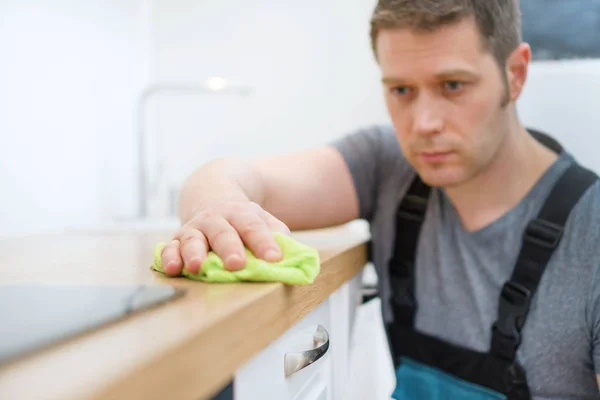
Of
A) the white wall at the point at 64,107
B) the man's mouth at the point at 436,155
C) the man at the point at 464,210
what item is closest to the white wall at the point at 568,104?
the man at the point at 464,210

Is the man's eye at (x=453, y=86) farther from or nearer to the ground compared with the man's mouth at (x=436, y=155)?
farther from the ground

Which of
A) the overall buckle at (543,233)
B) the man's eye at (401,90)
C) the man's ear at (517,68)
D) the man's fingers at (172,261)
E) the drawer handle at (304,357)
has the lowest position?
the drawer handle at (304,357)

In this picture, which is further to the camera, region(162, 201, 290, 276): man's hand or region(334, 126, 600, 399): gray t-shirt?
region(334, 126, 600, 399): gray t-shirt

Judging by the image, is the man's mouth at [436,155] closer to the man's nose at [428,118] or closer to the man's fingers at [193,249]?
the man's nose at [428,118]

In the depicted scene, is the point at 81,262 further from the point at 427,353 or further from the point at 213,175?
the point at 427,353

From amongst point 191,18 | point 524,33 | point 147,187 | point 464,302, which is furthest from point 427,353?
point 191,18

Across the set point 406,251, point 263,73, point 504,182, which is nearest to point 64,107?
point 263,73

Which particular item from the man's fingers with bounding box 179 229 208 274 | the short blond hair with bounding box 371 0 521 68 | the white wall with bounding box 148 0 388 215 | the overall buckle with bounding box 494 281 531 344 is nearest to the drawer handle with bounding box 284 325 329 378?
the man's fingers with bounding box 179 229 208 274

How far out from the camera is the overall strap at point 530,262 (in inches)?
29.5

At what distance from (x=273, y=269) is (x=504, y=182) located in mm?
561

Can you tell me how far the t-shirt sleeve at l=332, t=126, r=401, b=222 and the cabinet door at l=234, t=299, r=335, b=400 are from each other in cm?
35

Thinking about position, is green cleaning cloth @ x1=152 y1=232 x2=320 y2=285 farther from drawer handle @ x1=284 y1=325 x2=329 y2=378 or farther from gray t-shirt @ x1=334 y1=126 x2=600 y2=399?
gray t-shirt @ x1=334 y1=126 x2=600 y2=399

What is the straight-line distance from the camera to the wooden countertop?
214 mm

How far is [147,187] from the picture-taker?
4.88ft
